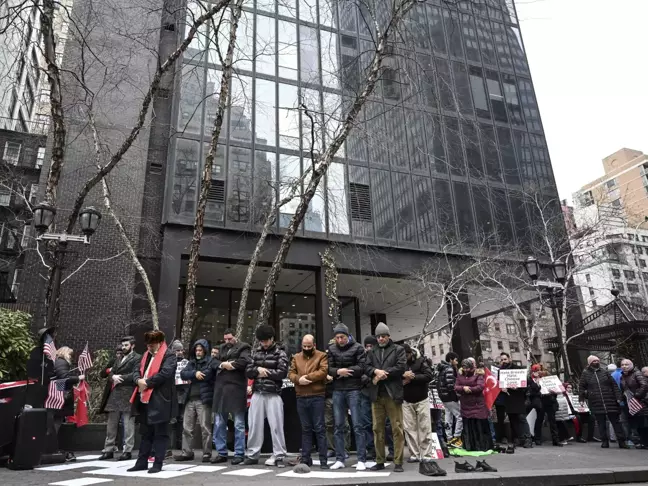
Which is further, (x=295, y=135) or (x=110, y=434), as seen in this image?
(x=295, y=135)

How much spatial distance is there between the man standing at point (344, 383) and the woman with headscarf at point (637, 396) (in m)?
6.44

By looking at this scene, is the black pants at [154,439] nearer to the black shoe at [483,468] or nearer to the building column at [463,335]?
the black shoe at [483,468]

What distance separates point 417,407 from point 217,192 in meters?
13.9

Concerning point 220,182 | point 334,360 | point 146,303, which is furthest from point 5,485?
point 220,182

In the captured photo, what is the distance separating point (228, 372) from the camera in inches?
307

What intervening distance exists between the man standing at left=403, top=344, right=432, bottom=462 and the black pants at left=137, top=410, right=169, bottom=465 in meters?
3.55

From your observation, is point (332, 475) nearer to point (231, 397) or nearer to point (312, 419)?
point (312, 419)

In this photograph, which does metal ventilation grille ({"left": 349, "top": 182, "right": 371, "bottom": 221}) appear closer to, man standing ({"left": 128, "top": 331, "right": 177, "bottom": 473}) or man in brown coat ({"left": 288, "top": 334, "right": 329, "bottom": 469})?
man in brown coat ({"left": 288, "top": 334, "right": 329, "bottom": 469})

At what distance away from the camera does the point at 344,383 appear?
7.20m

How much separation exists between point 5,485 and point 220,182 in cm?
1501

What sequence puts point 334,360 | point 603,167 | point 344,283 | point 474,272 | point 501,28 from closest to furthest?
point 334,360
point 474,272
point 344,283
point 501,28
point 603,167

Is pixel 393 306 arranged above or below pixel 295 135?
below

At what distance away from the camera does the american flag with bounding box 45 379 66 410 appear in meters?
7.47

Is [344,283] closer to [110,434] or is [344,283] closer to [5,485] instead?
[110,434]
